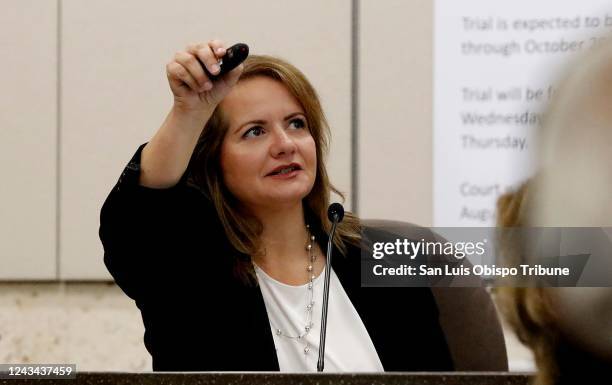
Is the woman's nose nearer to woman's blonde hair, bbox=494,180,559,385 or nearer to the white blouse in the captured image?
the white blouse

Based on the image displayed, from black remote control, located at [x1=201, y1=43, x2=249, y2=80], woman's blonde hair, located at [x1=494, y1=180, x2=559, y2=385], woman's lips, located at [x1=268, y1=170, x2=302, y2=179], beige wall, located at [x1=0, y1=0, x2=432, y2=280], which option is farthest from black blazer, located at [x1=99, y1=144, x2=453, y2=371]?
woman's blonde hair, located at [x1=494, y1=180, x2=559, y2=385]

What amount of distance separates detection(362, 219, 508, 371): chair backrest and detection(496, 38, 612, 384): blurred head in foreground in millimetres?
1143

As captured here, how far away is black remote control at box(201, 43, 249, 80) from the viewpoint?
106cm

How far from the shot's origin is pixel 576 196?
40 centimetres

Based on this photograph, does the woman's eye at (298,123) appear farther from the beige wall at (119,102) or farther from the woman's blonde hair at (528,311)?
the woman's blonde hair at (528,311)

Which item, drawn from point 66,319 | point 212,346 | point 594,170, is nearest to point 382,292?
point 212,346

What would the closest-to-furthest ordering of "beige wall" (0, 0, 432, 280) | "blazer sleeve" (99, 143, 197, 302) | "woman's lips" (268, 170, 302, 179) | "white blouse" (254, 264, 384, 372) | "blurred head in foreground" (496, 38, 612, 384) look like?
"blurred head in foreground" (496, 38, 612, 384)
"blazer sleeve" (99, 143, 197, 302)
"white blouse" (254, 264, 384, 372)
"woman's lips" (268, 170, 302, 179)
"beige wall" (0, 0, 432, 280)

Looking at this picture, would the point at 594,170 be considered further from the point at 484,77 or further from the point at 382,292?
the point at 484,77

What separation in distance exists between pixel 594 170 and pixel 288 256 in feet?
3.85

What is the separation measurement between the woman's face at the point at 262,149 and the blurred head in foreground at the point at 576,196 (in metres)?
1.09

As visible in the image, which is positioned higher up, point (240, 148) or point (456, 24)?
point (456, 24)

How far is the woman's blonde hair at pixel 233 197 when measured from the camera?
1.50 meters

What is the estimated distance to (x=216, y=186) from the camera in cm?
153

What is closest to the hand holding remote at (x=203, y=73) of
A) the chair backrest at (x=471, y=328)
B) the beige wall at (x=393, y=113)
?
the chair backrest at (x=471, y=328)
